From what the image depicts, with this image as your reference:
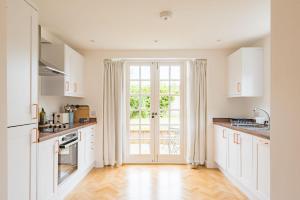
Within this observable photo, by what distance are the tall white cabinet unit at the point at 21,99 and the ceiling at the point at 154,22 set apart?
2.39 feet

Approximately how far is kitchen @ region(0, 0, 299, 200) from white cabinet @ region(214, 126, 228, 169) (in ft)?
0.11

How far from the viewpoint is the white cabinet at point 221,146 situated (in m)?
3.69

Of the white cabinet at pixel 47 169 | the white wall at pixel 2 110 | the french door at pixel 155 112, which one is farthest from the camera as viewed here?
the french door at pixel 155 112

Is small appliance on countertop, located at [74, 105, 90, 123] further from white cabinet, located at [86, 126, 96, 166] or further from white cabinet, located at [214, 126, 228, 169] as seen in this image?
white cabinet, located at [214, 126, 228, 169]

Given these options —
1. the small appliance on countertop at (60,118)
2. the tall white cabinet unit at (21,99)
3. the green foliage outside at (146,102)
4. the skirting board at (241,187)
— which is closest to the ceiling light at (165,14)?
the tall white cabinet unit at (21,99)

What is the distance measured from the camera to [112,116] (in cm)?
436

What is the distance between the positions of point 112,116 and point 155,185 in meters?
1.67

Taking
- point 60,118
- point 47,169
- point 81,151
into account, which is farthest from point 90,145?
point 47,169

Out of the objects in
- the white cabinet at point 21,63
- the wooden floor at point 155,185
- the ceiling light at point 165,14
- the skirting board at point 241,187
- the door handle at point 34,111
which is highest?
the ceiling light at point 165,14

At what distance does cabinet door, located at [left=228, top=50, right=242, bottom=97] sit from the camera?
370 centimetres

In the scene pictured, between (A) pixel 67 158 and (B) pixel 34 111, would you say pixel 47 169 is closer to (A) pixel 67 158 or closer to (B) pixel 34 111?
(A) pixel 67 158

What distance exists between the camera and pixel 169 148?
4605 millimetres

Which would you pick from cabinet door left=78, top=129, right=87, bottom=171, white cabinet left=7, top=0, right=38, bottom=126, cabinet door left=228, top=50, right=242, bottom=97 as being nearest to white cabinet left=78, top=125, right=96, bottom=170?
cabinet door left=78, top=129, right=87, bottom=171

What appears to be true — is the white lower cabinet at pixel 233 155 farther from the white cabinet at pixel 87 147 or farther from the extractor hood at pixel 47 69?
the extractor hood at pixel 47 69
